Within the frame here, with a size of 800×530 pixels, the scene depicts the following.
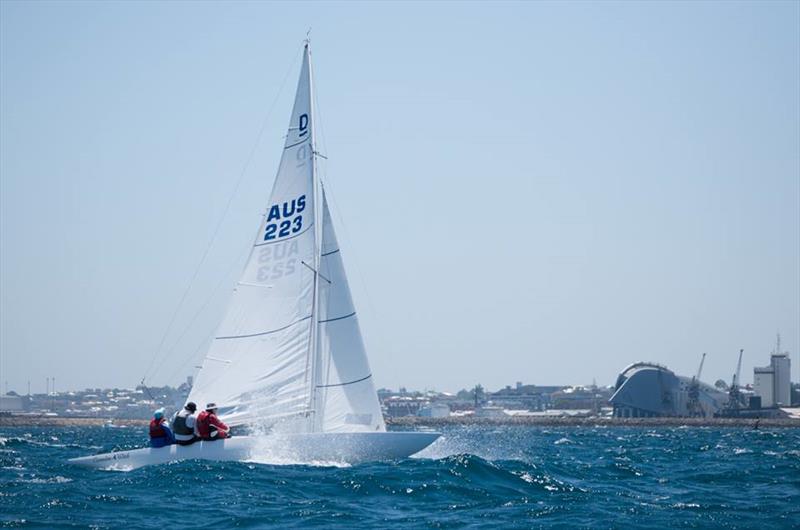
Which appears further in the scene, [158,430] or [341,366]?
[341,366]

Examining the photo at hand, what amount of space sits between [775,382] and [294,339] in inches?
4512

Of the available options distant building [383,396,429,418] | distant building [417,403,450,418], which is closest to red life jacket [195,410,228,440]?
distant building [417,403,450,418]

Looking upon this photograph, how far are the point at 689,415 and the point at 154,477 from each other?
106 meters

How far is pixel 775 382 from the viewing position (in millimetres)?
128375

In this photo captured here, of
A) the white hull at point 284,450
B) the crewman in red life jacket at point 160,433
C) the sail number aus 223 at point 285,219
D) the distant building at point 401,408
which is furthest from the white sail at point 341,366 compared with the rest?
the distant building at point 401,408

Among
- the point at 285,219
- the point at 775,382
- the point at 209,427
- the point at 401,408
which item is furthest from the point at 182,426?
the point at 401,408

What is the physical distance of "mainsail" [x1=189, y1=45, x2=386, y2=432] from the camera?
24.4m

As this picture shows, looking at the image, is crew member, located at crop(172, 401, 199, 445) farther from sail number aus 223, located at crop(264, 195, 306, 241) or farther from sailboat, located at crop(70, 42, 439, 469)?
sail number aus 223, located at crop(264, 195, 306, 241)

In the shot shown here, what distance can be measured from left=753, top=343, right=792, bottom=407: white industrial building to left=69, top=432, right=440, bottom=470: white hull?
114 meters

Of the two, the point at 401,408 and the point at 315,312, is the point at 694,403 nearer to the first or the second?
the point at 401,408

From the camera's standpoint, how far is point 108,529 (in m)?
14.6

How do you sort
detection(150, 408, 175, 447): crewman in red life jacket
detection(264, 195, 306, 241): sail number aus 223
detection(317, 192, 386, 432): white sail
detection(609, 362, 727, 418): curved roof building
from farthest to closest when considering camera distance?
detection(609, 362, 727, 418): curved roof building
detection(264, 195, 306, 241): sail number aus 223
detection(317, 192, 386, 432): white sail
detection(150, 408, 175, 447): crewman in red life jacket

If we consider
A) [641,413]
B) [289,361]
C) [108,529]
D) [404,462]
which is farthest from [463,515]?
[641,413]

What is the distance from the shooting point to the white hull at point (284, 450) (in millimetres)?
22594
